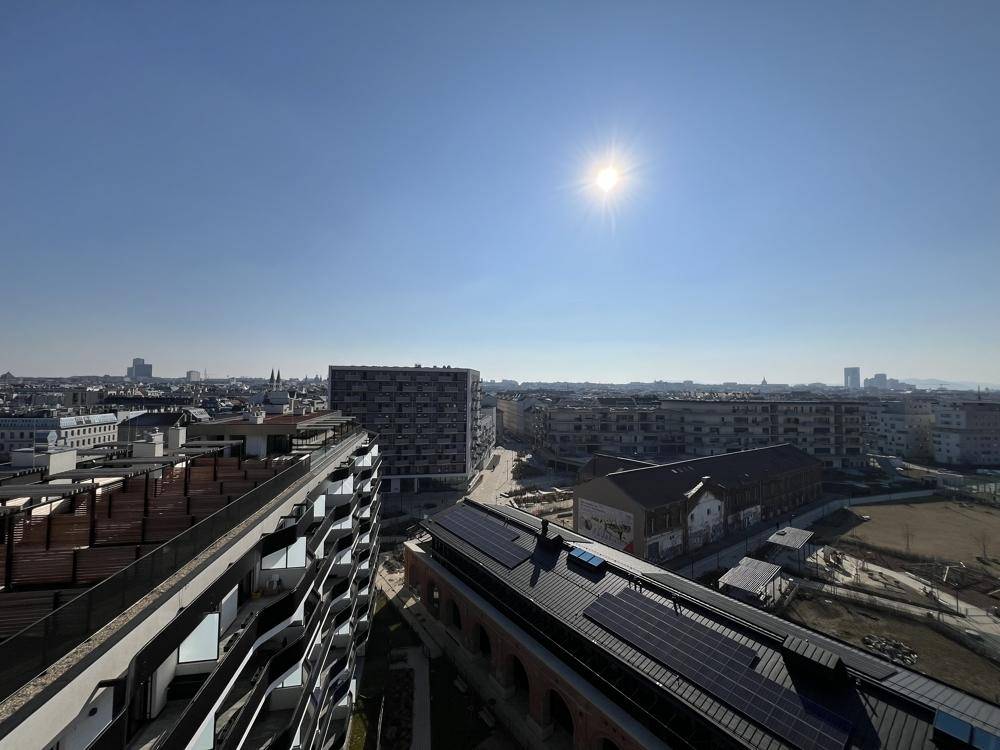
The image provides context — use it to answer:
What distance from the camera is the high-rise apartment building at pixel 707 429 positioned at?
320 feet

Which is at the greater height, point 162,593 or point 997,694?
point 162,593

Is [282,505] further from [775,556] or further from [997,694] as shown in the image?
[775,556]

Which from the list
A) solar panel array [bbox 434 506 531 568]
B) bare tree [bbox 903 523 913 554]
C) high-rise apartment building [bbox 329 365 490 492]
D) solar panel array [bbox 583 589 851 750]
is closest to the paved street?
high-rise apartment building [bbox 329 365 490 492]

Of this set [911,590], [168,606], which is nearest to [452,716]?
[168,606]

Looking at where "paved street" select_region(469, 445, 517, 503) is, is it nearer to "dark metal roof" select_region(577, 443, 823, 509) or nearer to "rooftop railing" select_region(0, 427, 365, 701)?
"dark metal roof" select_region(577, 443, 823, 509)

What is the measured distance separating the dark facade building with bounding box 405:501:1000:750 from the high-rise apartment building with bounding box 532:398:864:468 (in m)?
71.7

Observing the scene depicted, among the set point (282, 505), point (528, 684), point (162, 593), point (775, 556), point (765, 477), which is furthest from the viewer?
point (765, 477)

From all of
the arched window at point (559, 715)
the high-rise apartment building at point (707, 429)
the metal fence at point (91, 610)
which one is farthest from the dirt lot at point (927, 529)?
the metal fence at point (91, 610)

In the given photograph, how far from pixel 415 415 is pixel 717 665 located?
6480 centimetres

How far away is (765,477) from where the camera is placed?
6500cm

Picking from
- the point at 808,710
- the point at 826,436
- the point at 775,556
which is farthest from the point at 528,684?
the point at 826,436

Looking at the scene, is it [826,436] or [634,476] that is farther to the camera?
[826,436]

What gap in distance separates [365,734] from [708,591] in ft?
80.2

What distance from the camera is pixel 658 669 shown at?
2062cm
